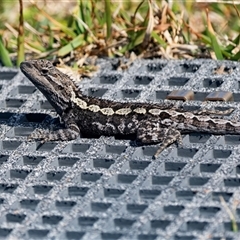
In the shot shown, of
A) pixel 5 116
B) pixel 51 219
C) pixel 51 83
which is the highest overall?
pixel 51 83

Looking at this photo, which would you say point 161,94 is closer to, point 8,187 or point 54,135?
point 54,135

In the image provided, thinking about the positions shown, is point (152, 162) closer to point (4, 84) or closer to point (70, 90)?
point (70, 90)

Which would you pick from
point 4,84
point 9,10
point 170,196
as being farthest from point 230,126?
point 9,10

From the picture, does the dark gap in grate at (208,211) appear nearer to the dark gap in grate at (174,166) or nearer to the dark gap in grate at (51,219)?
the dark gap in grate at (174,166)

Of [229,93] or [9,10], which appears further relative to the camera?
[9,10]

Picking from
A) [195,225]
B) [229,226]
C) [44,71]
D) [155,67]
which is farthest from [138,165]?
[155,67]

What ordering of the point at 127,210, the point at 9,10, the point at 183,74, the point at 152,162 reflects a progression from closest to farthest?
the point at 127,210 < the point at 152,162 < the point at 183,74 < the point at 9,10

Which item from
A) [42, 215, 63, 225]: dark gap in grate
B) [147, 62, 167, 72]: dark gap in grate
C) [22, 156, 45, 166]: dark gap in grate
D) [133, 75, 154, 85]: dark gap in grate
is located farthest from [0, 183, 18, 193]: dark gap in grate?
[147, 62, 167, 72]: dark gap in grate
